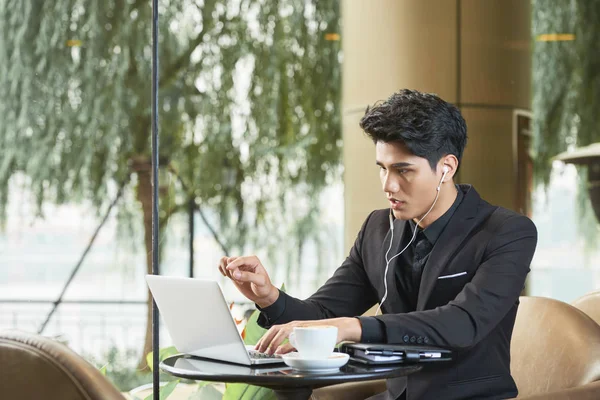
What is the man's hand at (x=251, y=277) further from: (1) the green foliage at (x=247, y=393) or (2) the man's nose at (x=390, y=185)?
(1) the green foliage at (x=247, y=393)

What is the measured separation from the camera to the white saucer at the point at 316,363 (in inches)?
52.0

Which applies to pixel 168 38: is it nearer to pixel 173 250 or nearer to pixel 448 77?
pixel 173 250

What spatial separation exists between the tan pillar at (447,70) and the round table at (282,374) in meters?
2.05

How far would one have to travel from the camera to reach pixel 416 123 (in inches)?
64.0

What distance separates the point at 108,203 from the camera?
4898mm

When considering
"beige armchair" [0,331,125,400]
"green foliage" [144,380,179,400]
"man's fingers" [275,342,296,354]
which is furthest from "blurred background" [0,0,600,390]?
"beige armchair" [0,331,125,400]

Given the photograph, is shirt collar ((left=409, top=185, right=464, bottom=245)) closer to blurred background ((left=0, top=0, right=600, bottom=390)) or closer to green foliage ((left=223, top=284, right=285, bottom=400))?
green foliage ((left=223, top=284, right=285, bottom=400))

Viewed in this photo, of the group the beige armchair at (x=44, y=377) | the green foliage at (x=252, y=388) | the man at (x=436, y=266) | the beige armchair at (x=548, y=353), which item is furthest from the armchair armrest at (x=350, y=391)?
the beige armchair at (x=44, y=377)

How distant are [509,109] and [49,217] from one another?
8.72 feet

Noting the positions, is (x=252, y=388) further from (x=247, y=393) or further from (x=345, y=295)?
(x=345, y=295)

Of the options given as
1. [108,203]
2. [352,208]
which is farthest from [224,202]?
[352,208]

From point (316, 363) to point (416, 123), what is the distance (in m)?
0.54

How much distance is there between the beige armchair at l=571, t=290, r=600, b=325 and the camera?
7.10 feet

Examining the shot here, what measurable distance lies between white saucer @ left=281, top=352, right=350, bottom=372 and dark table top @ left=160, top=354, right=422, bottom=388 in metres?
0.01
